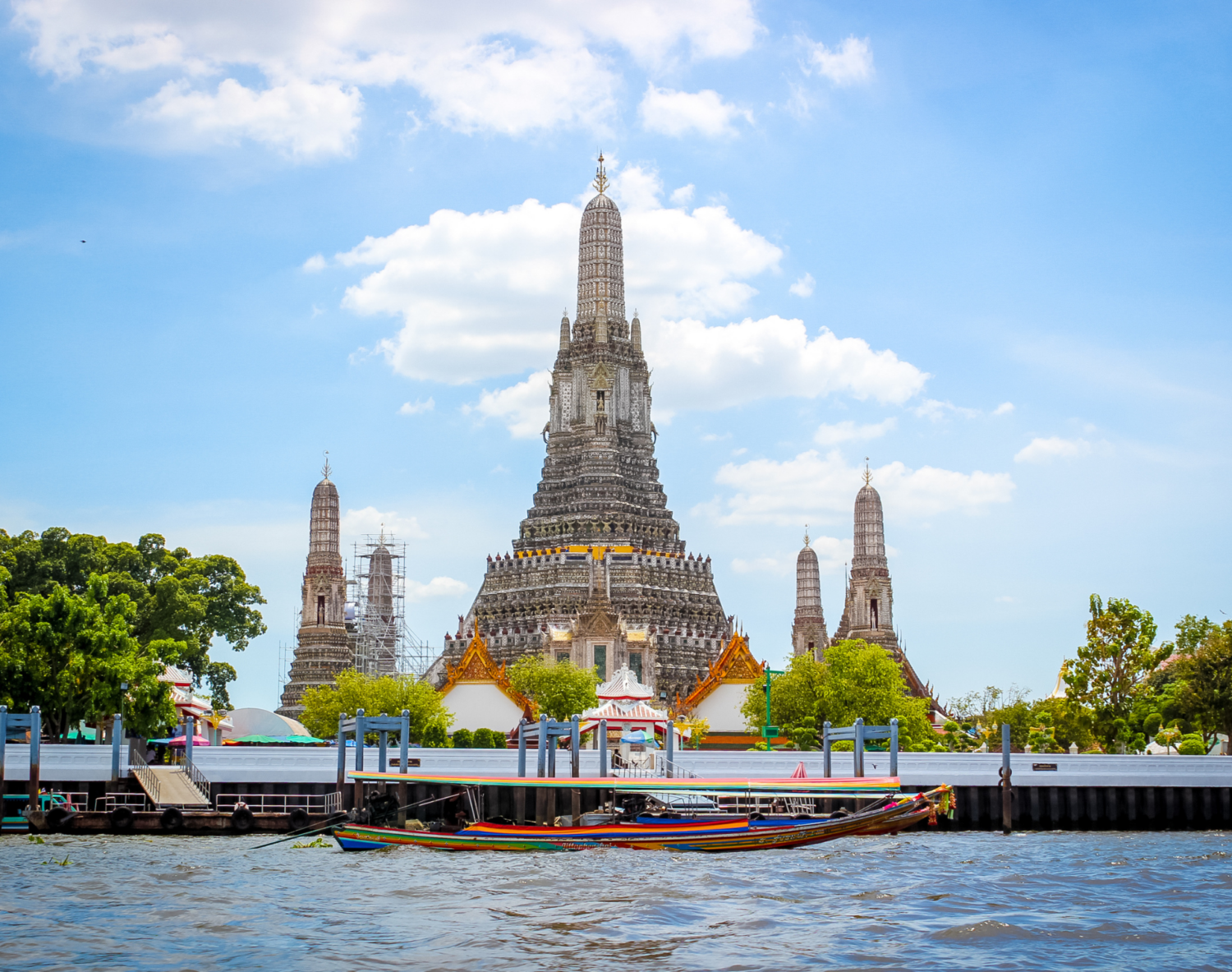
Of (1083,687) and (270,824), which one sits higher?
(1083,687)

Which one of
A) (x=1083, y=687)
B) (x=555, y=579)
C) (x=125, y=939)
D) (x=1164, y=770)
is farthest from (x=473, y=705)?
(x=125, y=939)

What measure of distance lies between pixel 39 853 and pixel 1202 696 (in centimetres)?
4076

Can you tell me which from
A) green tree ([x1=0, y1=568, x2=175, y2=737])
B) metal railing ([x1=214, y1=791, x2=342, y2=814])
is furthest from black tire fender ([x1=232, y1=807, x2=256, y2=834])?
green tree ([x1=0, y1=568, x2=175, y2=737])

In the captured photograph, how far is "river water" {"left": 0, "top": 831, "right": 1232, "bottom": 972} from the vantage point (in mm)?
24641

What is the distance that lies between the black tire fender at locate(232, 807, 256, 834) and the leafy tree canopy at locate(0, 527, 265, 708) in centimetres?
2880

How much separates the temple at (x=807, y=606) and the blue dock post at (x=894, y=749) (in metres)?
55.9

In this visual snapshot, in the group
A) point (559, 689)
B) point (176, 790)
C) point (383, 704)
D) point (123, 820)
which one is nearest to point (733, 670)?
point (559, 689)

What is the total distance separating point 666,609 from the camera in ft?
292

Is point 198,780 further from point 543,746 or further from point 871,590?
point 871,590

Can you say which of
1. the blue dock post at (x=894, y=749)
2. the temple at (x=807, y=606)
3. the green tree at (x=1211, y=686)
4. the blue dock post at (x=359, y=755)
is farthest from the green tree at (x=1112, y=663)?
the temple at (x=807, y=606)

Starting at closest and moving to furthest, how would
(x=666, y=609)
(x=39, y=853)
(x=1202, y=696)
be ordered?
(x=39, y=853)
(x=1202, y=696)
(x=666, y=609)

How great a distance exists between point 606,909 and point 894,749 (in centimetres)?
1820

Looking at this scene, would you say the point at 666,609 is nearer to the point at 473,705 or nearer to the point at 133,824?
the point at 473,705

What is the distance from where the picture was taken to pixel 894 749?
45.5m
